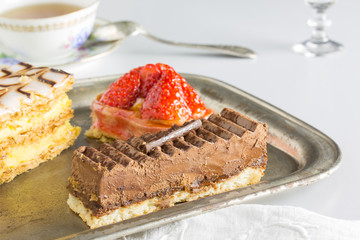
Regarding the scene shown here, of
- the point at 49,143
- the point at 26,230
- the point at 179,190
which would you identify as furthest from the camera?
the point at 49,143

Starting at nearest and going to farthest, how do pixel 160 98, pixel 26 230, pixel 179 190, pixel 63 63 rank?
pixel 26 230 → pixel 179 190 → pixel 160 98 → pixel 63 63

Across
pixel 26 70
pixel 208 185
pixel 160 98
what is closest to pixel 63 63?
pixel 26 70

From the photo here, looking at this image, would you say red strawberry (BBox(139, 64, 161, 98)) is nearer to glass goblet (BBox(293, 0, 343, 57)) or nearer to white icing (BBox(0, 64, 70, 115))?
white icing (BBox(0, 64, 70, 115))

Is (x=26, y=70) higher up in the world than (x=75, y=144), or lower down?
higher up

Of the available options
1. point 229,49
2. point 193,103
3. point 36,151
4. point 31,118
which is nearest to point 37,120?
point 31,118

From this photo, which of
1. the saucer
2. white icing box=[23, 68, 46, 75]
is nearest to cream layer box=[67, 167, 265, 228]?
white icing box=[23, 68, 46, 75]

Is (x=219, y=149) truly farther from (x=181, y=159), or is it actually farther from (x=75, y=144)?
(x=75, y=144)

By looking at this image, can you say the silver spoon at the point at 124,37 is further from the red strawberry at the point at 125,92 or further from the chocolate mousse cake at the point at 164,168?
the chocolate mousse cake at the point at 164,168
